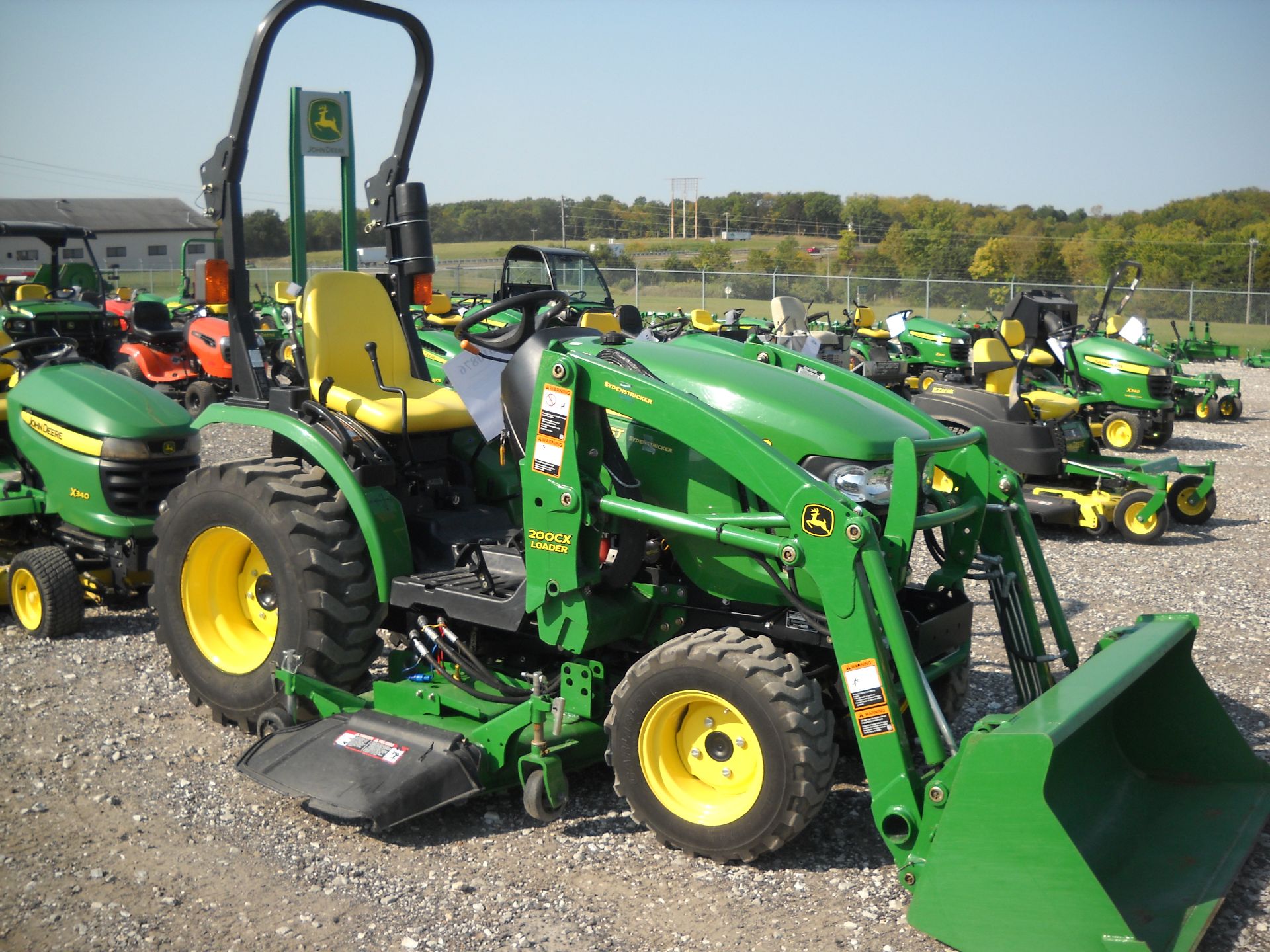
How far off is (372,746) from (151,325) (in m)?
12.2

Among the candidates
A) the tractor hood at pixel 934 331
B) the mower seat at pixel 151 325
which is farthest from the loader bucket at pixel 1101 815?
the mower seat at pixel 151 325

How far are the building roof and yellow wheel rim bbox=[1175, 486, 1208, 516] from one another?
166 feet

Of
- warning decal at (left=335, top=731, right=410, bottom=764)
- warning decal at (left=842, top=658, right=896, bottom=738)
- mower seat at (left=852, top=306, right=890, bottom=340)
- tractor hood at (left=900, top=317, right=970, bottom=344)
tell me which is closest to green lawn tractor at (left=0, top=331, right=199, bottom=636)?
warning decal at (left=335, top=731, right=410, bottom=764)

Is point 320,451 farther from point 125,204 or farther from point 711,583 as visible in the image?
point 125,204

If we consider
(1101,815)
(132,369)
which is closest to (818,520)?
(1101,815)

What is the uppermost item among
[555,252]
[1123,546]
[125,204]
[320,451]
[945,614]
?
[125,204]

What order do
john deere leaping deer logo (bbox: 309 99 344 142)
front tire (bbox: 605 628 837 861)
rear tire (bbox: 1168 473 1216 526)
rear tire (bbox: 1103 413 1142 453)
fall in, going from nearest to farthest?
front tire (bbox: 605 628 837 861) < rear tire (bbox: 1168 473 1216 526) < john deere leaping deer logo (bbox: 309 99 344 142) < rear tire (bbox: 1103 413 1142 453)

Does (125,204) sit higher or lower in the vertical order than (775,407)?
higher

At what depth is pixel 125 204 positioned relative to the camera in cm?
6069

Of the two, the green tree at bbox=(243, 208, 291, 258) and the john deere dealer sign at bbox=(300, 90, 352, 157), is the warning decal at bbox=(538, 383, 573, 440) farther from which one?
the green tree at bbox=(243, 208, 291, 258)

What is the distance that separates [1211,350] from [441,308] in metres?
14.9

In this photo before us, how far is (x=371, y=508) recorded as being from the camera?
4188mm

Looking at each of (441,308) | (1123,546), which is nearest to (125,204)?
(441,308)

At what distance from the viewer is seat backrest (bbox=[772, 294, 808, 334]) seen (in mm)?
13258
